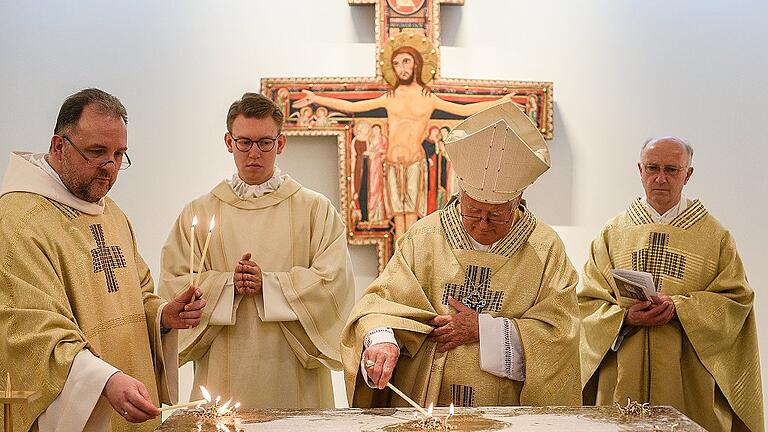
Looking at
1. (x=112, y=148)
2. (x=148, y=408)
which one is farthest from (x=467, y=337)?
(x=112, y=148)

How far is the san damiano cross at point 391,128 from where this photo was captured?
19.6 feet

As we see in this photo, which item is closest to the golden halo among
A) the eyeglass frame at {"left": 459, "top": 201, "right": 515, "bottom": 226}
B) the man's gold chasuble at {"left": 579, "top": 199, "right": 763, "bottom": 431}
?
the man's gold chasuble at {"left": 579, "top": 199, "right": 763, "bottom": 431}

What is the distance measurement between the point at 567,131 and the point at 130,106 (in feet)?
9.16

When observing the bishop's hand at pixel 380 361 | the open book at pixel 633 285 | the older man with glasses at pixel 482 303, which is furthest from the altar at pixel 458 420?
the open book at pixel 633 285

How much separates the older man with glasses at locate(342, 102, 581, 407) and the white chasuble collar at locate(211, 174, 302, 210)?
1.11 meters

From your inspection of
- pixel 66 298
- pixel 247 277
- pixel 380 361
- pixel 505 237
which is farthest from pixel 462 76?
pixel 66 298

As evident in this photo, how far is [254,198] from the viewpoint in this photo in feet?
16.1

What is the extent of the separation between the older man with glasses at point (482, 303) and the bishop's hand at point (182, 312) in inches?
23.9

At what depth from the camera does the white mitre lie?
3764 millimetres

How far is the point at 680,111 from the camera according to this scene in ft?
20.6

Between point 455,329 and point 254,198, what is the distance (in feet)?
5.18

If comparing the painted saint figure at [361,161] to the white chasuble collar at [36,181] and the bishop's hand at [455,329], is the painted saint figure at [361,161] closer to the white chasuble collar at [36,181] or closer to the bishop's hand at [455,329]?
the bishop's hand at [455,329]

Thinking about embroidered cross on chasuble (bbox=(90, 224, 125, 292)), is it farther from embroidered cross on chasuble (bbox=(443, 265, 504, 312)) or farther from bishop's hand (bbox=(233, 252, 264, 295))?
embroidered cross on chasuble (bbox=(443, 265, 504, 312))

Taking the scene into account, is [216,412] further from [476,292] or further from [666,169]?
[666,169]
